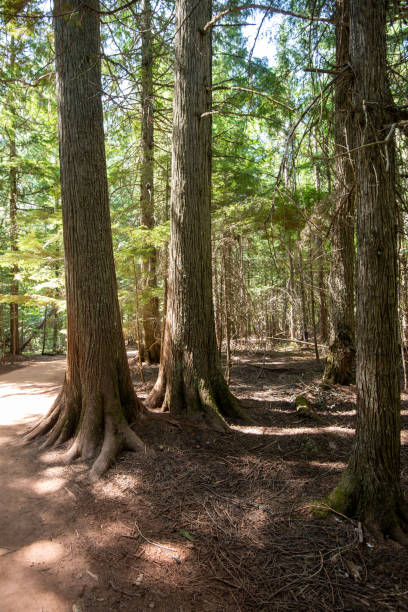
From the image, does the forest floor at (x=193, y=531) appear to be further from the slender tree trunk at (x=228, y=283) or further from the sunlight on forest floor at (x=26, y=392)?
the slender tree trunk at (x=228, y=283)

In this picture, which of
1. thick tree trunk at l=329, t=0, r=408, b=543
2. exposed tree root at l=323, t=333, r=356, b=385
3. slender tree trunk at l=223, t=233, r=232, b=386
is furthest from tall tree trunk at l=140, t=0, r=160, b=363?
thick tree trunk at l=329, t=0, r=408, b=543

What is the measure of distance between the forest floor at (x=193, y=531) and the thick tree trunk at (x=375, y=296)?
0.30 m

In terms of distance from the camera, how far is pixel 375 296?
273cm

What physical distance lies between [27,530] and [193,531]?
154 centimetres

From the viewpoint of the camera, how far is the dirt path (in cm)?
229

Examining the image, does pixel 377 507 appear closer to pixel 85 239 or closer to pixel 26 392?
pixel 85 239

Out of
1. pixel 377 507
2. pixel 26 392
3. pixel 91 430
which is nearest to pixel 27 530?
pixel 91 430

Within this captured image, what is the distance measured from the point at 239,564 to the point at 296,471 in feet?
5.04

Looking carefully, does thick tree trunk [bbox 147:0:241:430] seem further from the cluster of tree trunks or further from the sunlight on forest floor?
the sunlight on forest floor

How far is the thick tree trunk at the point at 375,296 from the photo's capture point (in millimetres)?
2627

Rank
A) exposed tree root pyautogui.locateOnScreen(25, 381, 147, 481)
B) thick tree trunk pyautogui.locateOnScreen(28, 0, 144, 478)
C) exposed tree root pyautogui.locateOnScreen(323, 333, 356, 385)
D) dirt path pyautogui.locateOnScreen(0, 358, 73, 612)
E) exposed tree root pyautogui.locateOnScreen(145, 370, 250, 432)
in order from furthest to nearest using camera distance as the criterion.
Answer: exposed tree root pyautogui.locateOnScreen(323, 333, 356, 385), exposed tree root pyautogui.locateOnScreen(145, 370, 250, 432), thick tree trunk pyautogui.locateOnScreen(28, 0, 144, 478), exposed tree root pyautogui.locateOnScreen(25, 381, 147, 481), dirt path pyautogui.locateOnScreen(0, 358, 73, 612)

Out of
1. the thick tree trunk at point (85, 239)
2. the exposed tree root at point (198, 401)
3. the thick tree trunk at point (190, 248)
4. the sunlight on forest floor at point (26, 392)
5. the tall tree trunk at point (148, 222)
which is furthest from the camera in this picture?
the tall tree trunk at point (148, 222)

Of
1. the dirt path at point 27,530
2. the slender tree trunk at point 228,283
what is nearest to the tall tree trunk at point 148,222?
the slender tree trunk at point 228,283

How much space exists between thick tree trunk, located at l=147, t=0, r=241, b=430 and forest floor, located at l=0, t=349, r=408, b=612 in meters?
0.68
